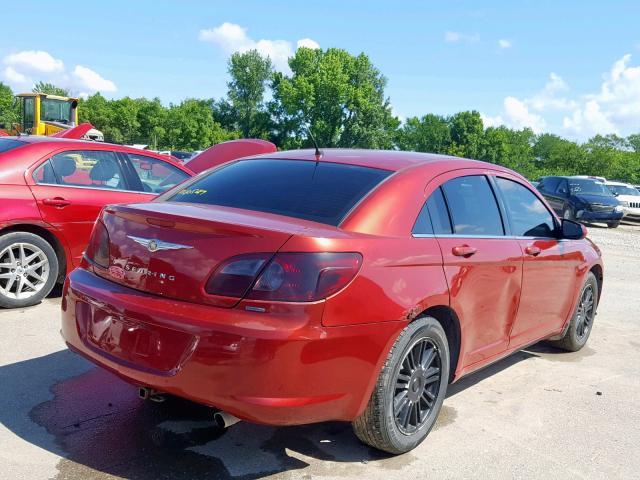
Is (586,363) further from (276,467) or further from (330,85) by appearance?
(330,85)

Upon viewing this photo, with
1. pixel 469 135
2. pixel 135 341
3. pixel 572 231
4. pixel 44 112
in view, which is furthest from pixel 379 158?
pixel 469 135

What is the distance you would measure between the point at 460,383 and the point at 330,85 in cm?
7492

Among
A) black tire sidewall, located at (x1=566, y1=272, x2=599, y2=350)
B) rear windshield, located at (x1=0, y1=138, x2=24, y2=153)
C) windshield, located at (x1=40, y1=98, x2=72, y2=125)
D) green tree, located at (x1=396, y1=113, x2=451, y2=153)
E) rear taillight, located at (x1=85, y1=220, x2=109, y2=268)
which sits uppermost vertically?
green tree, located at (x1=396, y1=113, x2=451, y2=153)

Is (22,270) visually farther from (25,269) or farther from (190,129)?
(190,129)

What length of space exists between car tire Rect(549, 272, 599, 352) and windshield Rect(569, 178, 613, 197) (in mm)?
17321

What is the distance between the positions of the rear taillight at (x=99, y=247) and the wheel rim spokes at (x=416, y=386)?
5.39ft

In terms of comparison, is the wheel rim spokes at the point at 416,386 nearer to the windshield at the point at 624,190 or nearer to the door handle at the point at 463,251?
the door handle at the point at 463,251

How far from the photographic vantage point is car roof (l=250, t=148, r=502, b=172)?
376 cm

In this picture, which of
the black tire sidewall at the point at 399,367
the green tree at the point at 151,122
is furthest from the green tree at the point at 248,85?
the black tire sidewall at the point at 399,367

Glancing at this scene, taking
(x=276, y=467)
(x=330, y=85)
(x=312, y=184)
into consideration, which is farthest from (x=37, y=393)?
(x=330, y=85)

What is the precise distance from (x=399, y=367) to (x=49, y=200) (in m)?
4.16

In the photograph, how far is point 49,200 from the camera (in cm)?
595

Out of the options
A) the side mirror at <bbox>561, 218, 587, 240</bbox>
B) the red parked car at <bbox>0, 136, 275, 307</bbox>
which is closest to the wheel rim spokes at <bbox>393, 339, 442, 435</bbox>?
the side mirror at <bbox>561, 218, 587, 240</bbox>

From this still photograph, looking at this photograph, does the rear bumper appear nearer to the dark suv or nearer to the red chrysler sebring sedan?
the red chrysler sebring sedan
